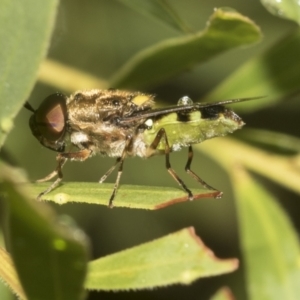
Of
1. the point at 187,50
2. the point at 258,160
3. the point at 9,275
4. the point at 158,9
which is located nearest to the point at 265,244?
the point at 258,160

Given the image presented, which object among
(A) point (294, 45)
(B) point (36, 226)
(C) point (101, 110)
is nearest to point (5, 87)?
(B) point (36, 226)

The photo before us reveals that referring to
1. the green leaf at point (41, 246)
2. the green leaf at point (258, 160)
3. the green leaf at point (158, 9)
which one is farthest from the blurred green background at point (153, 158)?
the green leaf at point (41, 246)

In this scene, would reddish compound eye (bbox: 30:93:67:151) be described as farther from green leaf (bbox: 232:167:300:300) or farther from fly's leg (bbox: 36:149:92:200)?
green leaf (bbox: 232:167:300:300)

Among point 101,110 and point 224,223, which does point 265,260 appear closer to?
point 101,110

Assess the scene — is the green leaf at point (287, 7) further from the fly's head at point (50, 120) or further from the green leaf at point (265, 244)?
the green leaf at point (265, 244)

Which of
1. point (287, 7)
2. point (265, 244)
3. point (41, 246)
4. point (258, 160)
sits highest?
point (287, 7)

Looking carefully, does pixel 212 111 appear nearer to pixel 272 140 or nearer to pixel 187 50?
pixel 187 50
